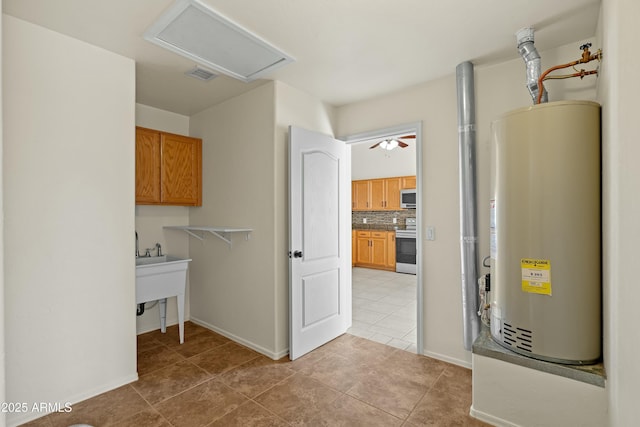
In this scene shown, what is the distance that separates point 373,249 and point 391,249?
465 mm

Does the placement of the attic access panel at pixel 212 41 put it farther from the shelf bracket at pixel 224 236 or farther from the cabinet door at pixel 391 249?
the cabinet door at pixel 391 249

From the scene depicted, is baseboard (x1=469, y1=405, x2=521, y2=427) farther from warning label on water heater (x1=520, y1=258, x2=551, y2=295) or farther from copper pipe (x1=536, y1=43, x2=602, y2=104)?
copper pipe (x1=536, y1=43, x2=602, y2=104)

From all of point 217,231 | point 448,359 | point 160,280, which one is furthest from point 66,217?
point 448,359

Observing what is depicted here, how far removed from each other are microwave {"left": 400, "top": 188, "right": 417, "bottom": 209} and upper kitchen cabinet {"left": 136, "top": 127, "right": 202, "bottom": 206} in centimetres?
478

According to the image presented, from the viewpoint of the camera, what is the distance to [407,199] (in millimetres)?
7086

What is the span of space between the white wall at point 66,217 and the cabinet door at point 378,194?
19.2 feet

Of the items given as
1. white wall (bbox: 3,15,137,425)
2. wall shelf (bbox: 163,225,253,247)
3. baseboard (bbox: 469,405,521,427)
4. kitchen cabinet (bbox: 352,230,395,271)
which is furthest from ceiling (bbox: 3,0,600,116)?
kitchen cabinet (bbox: 352,230,395,271)

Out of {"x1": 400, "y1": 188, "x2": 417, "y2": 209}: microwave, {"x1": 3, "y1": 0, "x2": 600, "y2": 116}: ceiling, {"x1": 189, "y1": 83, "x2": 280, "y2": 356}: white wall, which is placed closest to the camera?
{"x1": 3, "y1": 0, "x2": 600, "y2": 116}: ceiling

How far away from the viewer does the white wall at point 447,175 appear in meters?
2.53

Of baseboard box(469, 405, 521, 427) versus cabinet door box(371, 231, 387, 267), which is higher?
cabinet door box(371, 231, 387, 267)

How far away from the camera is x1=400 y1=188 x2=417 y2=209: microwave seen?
22.9ft

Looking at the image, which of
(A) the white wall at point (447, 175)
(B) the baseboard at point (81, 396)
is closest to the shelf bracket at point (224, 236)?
(B) the baseboard at point (81, 396)

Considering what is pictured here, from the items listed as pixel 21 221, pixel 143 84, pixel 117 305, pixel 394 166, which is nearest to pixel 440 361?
pixel 117 305

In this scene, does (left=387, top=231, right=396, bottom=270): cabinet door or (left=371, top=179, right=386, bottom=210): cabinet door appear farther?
(left=371, top=179, right=386, bottom=210): cabinet door
